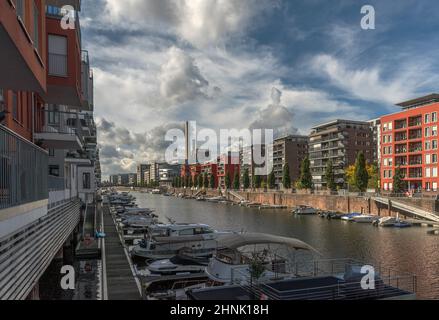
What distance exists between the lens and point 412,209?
2571 inches

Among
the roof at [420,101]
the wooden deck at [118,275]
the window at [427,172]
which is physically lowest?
the wooden deck at [118,275]

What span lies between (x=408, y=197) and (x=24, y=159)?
70852mm

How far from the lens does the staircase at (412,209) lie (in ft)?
201

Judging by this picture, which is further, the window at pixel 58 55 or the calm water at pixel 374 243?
the calm water at pixel 374 243

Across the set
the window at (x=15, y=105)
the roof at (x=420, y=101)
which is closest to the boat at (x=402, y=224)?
the roof at (x=420, y=101)

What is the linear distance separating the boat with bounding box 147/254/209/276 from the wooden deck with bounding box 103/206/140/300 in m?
2.36

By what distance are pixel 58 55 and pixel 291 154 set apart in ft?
439

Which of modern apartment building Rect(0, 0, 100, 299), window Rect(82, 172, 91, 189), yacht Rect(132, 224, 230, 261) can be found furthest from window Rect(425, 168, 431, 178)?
modern apartment building Rect(0, 0, 100, 299)

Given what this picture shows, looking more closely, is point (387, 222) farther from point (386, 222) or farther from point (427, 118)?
point (427, 118)

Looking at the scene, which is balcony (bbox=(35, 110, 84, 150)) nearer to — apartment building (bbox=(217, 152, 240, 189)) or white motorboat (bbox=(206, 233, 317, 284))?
white motorboat (bbox=(206, 233, 317, 284))

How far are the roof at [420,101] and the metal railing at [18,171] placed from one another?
89.8 meters

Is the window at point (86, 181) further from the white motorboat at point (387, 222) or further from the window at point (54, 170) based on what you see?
the white motorboat at point (387, 222)

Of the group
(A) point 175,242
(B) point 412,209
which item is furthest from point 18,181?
(B) point 412,209
